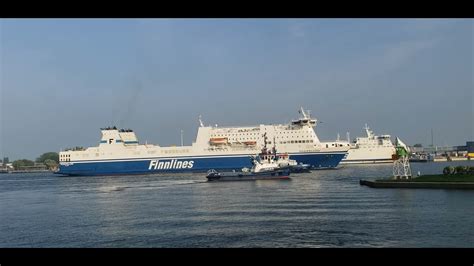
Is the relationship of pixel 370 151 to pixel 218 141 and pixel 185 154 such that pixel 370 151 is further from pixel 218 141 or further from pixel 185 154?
pixel 185 154

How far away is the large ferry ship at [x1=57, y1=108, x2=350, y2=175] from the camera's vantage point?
34.6m

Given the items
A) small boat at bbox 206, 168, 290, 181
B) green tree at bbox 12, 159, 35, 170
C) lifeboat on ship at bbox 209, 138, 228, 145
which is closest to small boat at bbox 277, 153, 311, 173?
lifeboat on ship at bbox 209, 138, 228, 145

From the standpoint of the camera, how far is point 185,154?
34844 mm

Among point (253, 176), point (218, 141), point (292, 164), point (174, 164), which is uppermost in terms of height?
point (218, 141)

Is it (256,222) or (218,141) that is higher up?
(218,141)

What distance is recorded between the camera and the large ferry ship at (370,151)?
4272 cm

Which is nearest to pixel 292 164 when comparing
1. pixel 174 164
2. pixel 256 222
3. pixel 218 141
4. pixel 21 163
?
pixel 218 141

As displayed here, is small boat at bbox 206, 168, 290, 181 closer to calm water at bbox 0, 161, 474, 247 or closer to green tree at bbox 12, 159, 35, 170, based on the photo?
calm water at bbox 0, 161, 474, 247

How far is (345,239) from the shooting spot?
7.16 metres

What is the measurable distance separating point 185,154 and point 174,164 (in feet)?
3.74

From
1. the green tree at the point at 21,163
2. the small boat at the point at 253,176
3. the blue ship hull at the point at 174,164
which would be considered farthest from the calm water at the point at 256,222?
the green tree at the point at 21,163

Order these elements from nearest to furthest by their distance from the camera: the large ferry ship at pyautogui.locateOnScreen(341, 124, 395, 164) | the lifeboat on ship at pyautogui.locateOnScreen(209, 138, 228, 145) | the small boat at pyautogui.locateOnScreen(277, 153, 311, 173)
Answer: the small boat at pyautogui.locateOnScreen(277, 153, 311, 173)
the lifeboat on ship at pyautogui.locateOnScreen(209, 138, 228, 145)
the large ferry ship at pyautogui.locateOnScreen(341, 124, 395, 164)

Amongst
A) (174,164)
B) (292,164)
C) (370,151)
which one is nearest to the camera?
(292,164)

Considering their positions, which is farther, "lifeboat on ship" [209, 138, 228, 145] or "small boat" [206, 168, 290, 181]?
"lifeboat on ship" [209, 138, 228, 145]
